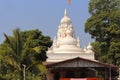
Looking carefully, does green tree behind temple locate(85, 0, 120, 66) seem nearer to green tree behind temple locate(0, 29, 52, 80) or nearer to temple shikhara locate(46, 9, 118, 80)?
temple shikhara locate(46, 9, 118, 80)

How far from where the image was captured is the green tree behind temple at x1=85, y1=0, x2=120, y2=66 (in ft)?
166

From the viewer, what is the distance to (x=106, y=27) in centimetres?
5194

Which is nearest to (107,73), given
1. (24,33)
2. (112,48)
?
(112,48)

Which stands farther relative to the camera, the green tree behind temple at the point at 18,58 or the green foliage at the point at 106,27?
the green foliage at the point at 106,27

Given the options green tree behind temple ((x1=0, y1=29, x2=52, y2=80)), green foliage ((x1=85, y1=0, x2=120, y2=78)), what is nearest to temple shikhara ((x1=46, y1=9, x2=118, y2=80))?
green foliage ((x1=85, y1=0, x2=120, y2=78))

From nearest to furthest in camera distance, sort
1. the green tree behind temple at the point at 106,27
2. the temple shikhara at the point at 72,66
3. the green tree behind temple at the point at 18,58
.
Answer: the green tree behind temple at the point at 18,58 < the temple shikhara at the point at 72,66 < the green tree behind temple at the point at 106,27

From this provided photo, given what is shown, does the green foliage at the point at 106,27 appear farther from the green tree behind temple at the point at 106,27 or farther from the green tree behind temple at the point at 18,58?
the green tree behind temple at the point at 18,58

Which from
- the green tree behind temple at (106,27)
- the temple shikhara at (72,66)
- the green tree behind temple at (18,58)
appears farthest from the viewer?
the green tree behind temple at (106,27)

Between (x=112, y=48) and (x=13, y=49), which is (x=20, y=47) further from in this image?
(x=112, y=48)

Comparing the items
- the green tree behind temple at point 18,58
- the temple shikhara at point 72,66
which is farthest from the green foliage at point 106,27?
the green tree behind temple at point 18,58

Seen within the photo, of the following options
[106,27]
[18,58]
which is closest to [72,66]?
[18,58]

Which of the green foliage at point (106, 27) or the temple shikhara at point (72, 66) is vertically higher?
the green foliage at point (106, 27)

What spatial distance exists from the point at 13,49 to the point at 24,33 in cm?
1171

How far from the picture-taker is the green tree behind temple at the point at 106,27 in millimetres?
50500
